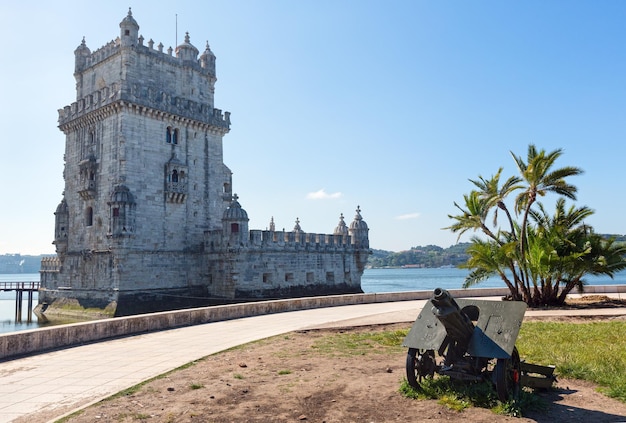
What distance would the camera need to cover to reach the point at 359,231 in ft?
136

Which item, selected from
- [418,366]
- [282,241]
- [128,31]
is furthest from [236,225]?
[418,366]

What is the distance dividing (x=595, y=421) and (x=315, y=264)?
103 feet

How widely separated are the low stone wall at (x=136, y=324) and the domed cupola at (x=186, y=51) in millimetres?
21100

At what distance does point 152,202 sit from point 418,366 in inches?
1052

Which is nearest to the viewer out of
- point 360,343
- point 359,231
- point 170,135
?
point 360,343

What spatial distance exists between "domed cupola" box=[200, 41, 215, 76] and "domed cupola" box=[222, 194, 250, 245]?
10.8m

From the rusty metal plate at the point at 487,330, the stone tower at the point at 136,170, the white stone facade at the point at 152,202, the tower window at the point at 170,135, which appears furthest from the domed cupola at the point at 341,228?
the rusty metal plate at the point at 487,330

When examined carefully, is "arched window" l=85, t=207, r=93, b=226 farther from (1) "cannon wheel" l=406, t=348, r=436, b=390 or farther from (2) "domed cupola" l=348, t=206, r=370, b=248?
(1) "cannon wheel" l=406, t=348, r=436, b=390

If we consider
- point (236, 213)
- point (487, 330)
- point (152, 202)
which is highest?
point (152, 202)

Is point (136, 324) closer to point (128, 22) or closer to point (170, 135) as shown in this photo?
point (170, 135)

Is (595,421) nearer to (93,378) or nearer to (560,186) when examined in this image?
(93,378)

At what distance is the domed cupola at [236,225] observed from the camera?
32781 millimetres

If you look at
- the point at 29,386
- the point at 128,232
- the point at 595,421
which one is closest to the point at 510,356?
the point at 595,421

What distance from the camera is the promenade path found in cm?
791
